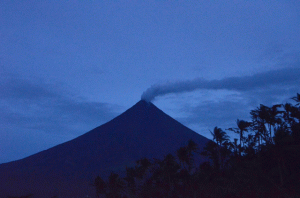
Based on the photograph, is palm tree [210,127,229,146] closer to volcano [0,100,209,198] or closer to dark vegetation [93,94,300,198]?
dark vegetation [93,94,300,198]

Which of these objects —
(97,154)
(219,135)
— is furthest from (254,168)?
(97,154)

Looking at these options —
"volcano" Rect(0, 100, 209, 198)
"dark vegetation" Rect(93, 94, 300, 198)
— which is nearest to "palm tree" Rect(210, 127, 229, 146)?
"dark vegetation" Rect(93, 94, 300, 198)

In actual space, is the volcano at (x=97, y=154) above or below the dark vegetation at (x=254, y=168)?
above

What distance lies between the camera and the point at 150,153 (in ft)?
474

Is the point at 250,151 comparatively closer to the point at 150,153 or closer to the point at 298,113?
the point at 298,113

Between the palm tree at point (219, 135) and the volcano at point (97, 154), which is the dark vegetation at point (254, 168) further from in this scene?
the volcano at point (97, 154)

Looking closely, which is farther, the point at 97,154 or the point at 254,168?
the point at 97,154

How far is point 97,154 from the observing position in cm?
14788

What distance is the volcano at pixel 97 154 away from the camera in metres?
122

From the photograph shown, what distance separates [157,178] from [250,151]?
1707 cm

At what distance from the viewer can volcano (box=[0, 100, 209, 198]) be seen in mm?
122438

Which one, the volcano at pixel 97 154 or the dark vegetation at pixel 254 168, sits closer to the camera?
the dark vegetation at pixel 254 168

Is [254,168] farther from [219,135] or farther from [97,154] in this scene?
[97,154]

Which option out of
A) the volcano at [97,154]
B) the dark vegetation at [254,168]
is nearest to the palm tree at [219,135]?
the dark vegetation at [254,168]
